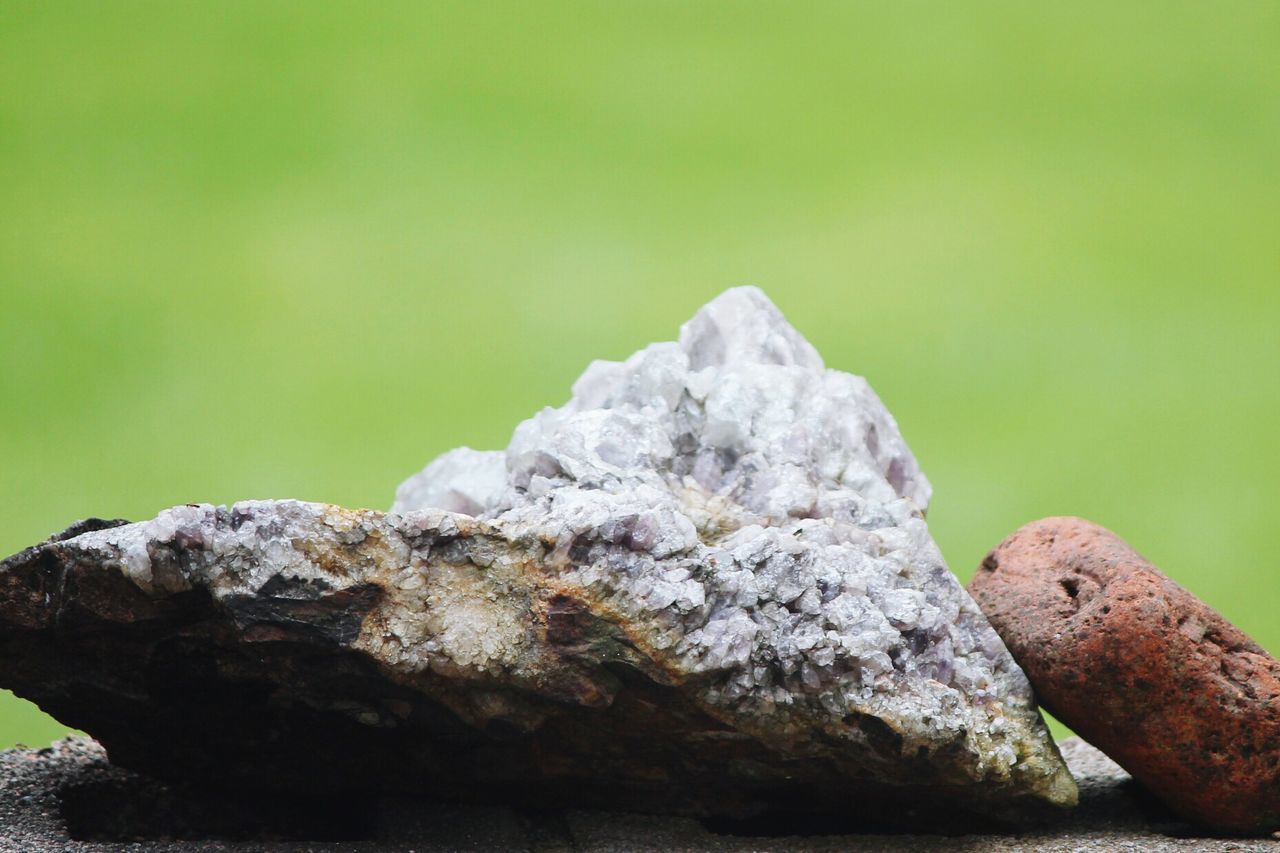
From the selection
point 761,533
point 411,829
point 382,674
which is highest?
point 761,533

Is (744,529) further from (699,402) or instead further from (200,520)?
(200,520)

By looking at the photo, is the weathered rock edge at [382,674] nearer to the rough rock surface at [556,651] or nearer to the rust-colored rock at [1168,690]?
the rough rock surface at [556,651]

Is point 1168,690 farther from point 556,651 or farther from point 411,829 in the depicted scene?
point 411,829

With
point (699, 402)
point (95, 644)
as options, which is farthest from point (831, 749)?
point (95, 644)

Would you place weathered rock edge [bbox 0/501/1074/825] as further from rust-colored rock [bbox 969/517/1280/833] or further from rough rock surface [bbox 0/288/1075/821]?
rust-colored rock [bbox 969/517/1280/833]

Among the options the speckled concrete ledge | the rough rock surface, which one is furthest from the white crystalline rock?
the speckled concrete ledge

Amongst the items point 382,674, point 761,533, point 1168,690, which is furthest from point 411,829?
point 1168,690

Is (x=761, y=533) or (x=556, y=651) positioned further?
(x=761, y=533)
